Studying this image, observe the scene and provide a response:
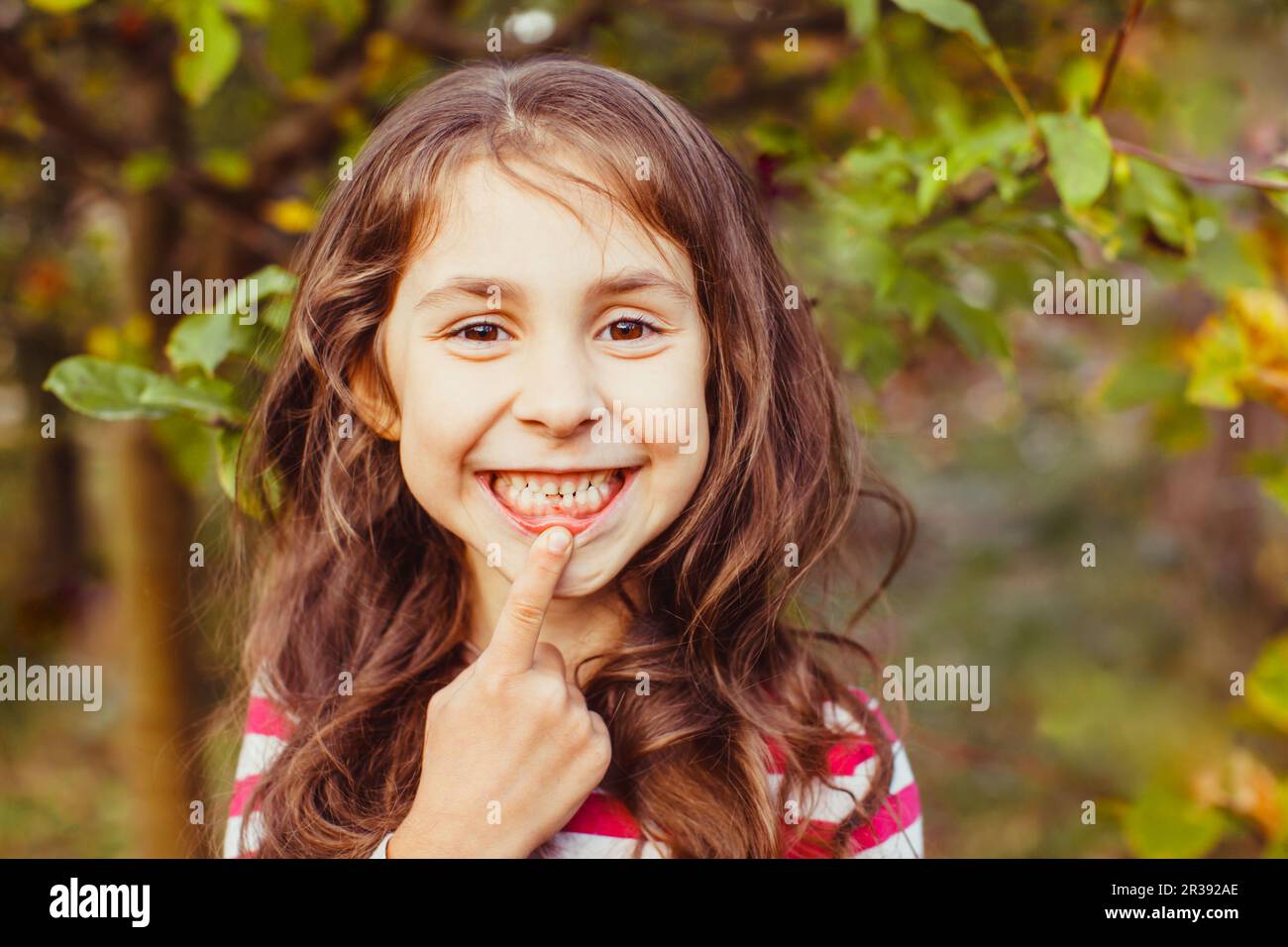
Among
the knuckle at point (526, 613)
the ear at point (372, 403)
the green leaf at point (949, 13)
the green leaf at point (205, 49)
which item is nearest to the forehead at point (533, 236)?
the ear at point (372, 403)

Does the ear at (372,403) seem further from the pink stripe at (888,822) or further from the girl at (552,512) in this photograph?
the pink stripe at (888,822)

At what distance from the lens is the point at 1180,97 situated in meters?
1.80

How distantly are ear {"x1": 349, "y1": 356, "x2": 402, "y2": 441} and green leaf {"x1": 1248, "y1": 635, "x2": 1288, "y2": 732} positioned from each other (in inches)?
46.4

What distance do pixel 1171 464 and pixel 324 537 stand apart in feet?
10.2

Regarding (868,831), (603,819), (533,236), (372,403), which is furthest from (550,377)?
(868,831)

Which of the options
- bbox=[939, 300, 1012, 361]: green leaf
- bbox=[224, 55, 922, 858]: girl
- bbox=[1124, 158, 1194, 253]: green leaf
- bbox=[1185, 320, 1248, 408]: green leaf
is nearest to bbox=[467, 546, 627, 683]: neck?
bbox=[224, 55, 922, 858]: girl

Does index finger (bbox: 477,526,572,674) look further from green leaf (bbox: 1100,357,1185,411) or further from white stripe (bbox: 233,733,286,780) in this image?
green leaf (bbox: 1100,357,1185,411)

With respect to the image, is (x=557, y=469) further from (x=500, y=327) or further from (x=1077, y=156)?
(x=1077, y=156)

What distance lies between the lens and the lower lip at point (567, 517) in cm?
91

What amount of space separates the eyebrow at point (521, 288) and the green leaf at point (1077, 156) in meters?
0.40

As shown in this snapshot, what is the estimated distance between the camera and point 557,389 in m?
0.85

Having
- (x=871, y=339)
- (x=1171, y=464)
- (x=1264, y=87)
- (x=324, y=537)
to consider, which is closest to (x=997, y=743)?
(x=1171, y=464)

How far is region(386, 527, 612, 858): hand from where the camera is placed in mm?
904
